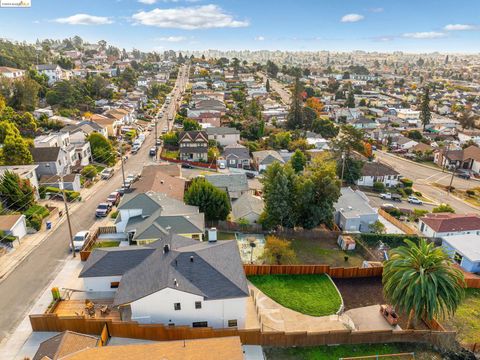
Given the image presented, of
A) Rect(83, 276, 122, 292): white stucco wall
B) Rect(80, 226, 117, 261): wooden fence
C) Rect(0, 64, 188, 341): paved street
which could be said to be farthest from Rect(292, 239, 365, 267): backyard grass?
Rect(0, 64, 188, 341): paved street

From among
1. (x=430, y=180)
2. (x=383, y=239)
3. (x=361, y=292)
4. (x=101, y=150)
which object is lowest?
(x=430, y=180)

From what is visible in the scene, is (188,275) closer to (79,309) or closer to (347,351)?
(79,309)

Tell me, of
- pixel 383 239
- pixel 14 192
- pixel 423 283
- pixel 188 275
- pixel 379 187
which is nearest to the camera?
pixel 423 283

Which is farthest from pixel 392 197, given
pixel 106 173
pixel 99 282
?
pixel 99 282

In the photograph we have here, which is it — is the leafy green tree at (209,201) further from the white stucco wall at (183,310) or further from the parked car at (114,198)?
the white stucco wall at (183,310)

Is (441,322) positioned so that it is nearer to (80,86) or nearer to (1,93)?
(1,93)

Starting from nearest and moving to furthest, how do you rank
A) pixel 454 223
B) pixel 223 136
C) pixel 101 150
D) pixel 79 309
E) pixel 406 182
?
pixel 79 309 < pixel 454 223 < pixel 101 150 < pixel 406 182 < pixel 223 136
